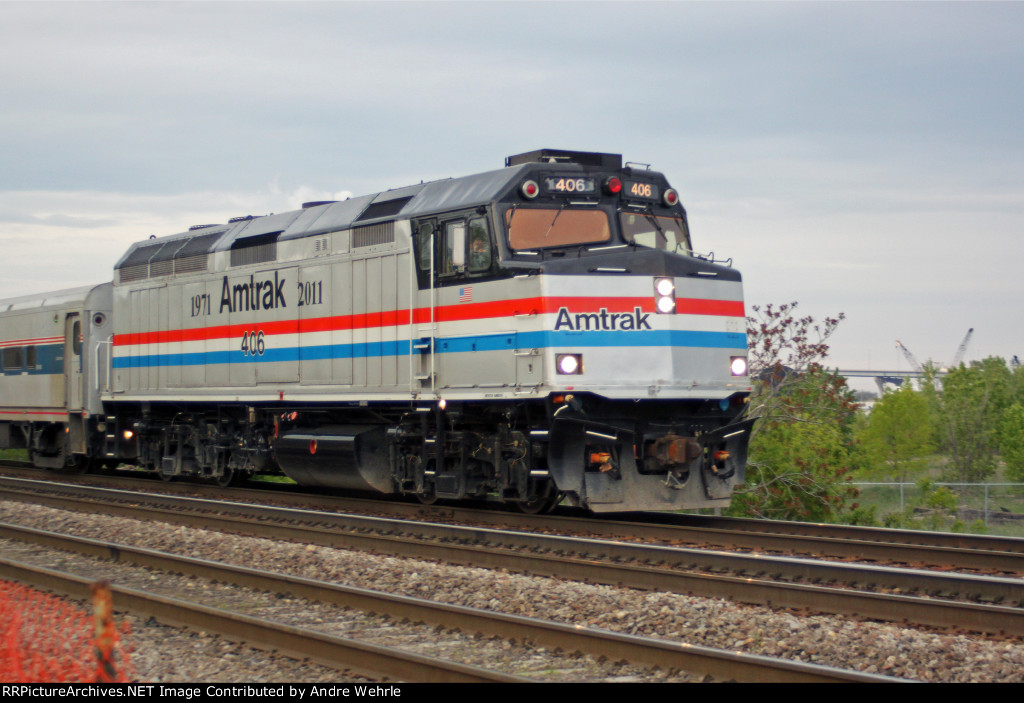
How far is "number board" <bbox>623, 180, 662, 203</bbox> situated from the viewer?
40.2 ft

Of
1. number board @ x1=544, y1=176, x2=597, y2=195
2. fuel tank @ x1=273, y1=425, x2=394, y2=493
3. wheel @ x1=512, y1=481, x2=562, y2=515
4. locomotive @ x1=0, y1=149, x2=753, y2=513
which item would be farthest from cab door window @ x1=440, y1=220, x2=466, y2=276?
wheel @ x1=512, y1=481, x2=562, y2=515

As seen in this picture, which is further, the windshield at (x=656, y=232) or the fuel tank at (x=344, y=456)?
the fuel tank at (x=344, y=456)

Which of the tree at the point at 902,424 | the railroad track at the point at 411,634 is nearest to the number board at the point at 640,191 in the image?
the railroad track at the point at 411,634

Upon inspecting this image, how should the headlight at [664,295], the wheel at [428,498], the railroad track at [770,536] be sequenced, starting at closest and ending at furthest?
1. the railroad track at [770,536]
2. the headlight at [664,295]
3. the wheel at [428,498]

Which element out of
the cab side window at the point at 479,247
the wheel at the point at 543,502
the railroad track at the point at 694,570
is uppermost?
the cab side window at the point at 479,247

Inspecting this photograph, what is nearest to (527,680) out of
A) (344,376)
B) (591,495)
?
(591,495)

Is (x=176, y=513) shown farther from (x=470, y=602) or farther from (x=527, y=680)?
(x=527, y=680)

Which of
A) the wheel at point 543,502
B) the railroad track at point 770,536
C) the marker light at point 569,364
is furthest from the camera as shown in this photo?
the wheel at point 543,502

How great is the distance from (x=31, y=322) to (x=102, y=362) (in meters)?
3.46

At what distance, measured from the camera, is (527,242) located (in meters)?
11.5

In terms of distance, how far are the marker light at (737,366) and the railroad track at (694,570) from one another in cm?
282

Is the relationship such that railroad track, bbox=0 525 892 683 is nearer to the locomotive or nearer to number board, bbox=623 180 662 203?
the locomotive

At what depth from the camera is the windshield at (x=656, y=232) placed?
12.1m

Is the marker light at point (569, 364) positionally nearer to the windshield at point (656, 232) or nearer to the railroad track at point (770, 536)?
the windshield at point (656, 232)
